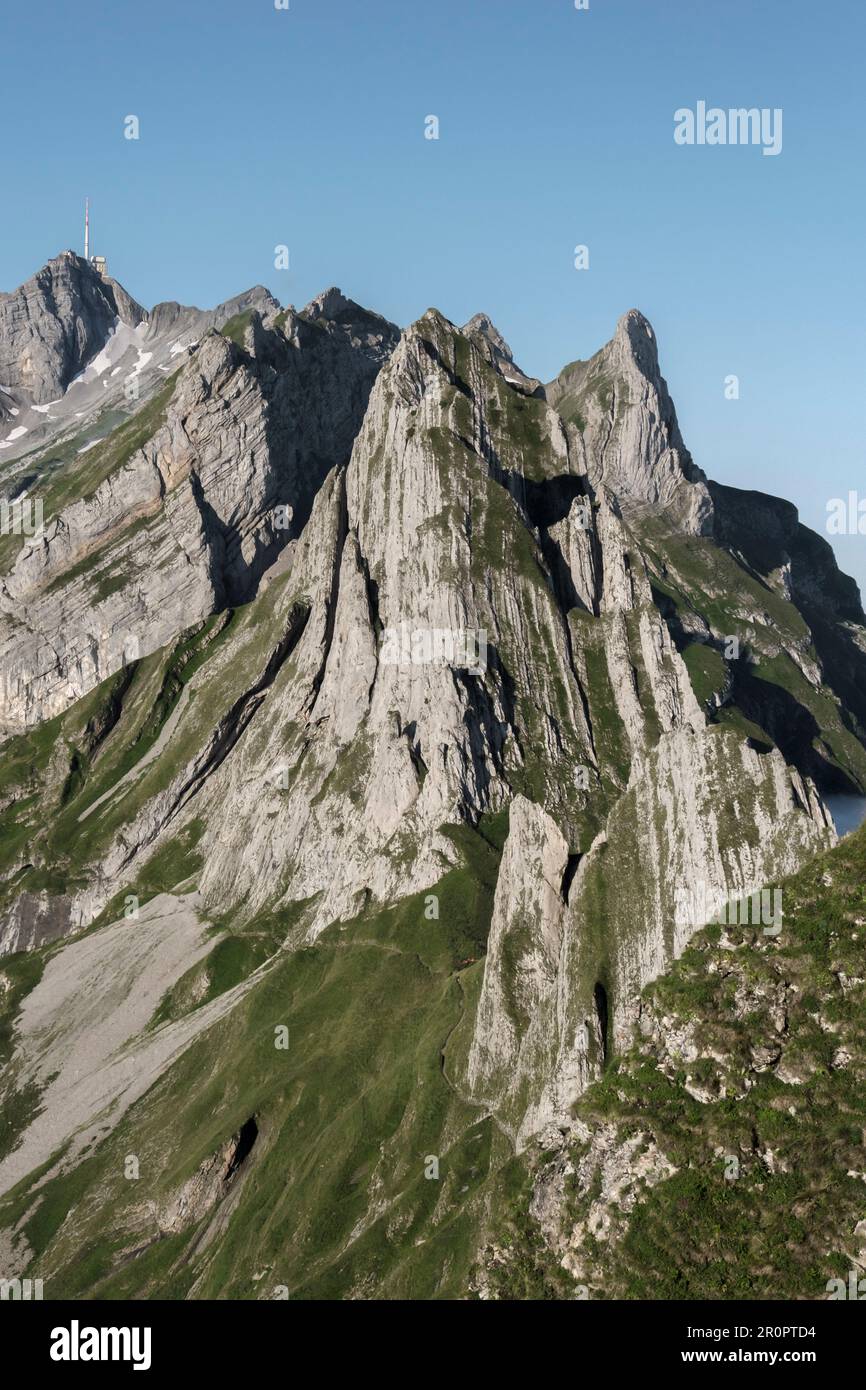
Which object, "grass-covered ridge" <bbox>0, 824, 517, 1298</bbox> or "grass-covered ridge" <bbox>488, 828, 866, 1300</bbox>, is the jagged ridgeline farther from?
"grass-covered ridge" <bbox>0, 824, 517, 1298</bbox>

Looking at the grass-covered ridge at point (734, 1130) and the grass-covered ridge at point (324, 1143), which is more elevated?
the grass-covered ridge at point (734, 1130)

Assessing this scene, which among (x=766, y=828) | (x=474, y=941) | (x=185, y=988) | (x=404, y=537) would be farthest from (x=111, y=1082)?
(x=766, y=828)

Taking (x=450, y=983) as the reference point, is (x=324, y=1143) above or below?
below

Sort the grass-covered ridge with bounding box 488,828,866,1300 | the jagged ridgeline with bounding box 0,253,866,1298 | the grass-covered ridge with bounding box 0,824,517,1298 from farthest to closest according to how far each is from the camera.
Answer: the grass-covered ridge with bounding box 0,824,517,1298 → the jagged ridgeline with bounding box 0,253,866,1298 → the grass-covered ridge with bounding box 488,828,866,1300

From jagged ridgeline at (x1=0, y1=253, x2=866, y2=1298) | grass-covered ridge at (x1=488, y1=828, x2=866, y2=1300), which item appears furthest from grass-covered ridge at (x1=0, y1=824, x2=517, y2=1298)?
grass-covered ridge at (x1=488, y1=828, x2=866, y2=1300)

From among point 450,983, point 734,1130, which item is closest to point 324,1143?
point 450,983

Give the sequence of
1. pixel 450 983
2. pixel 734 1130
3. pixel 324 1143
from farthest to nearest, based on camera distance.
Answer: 1. pixel 450 983
2. pixel 324 1143
3. pixel 734 1130

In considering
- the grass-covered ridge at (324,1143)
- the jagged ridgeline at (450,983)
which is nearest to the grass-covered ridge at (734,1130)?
the jagged ridgeline at (450,983)

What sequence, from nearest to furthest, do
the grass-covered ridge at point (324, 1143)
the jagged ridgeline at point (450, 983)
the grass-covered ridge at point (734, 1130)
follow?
the grass-covered ridge at point (734, 1130)
the jagged ridgeline at point (450, 983)
the grass-covered ridge at point (324, 1143)

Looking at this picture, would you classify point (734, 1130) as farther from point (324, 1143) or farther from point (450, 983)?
point (450, 983)

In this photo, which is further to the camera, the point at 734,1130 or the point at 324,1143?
the point at 324,1143

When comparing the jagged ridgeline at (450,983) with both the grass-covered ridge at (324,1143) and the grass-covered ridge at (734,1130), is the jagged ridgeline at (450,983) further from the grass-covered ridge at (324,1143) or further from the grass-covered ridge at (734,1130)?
the grass-covered ridge at (324,1143)
